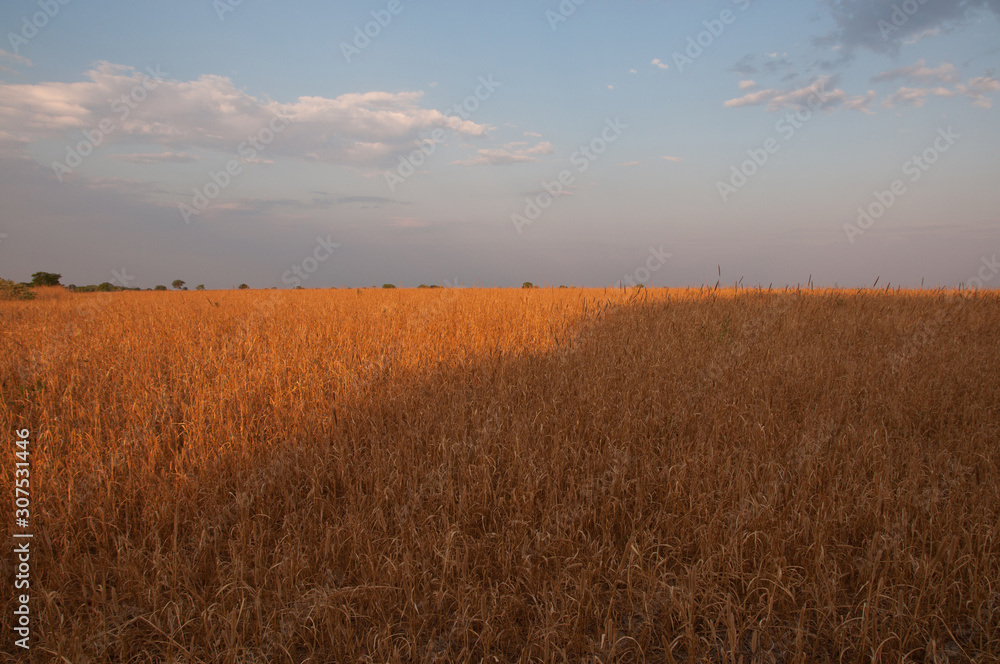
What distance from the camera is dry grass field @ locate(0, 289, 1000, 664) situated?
6.22ft

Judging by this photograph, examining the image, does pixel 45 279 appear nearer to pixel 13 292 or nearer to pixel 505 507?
pixel 13 292

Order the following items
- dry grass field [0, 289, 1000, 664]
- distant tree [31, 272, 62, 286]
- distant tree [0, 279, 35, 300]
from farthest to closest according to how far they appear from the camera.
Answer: distant tree [31, 272, 62, 286] < distant tree [0, 279, 35, 300] < dry grass field [0, 289, 1000, 664]

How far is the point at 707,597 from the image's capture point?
200 cm

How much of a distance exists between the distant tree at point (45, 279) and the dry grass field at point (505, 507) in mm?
16589

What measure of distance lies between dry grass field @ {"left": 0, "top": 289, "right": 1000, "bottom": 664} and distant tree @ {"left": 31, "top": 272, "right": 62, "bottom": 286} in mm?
16589

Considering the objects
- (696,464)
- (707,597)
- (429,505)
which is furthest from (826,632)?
(429,505)

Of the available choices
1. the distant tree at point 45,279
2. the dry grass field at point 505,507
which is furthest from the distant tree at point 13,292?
the dry grass field at point 505,507

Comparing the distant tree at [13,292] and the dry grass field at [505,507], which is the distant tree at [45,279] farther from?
the dry grass field at [505,507]

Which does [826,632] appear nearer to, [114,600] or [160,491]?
[114,600]

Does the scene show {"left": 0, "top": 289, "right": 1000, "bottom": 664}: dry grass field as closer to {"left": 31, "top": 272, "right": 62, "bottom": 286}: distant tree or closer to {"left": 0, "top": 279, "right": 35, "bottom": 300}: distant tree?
{"left": 0, "top": 279, "right": 35, "bottom": 300}: distant tree

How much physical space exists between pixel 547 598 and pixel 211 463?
2.32 metres

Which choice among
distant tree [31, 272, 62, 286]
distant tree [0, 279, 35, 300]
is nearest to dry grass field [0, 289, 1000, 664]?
distant tree [0, 279, 35, 300]

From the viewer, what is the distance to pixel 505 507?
260 cm

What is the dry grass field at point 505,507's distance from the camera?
190cm
